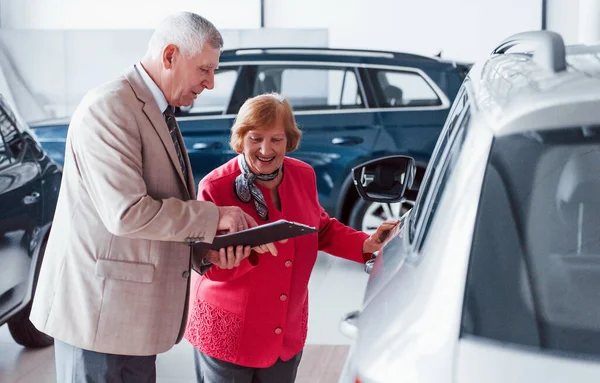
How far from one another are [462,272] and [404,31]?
767cm

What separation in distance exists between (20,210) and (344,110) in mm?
3176

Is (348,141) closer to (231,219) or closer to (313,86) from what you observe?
(313,86)

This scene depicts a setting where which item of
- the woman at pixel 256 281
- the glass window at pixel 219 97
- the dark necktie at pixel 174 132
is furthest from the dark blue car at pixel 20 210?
the glass window at pixel 219 97

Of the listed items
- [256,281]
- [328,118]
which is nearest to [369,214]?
[328,118]

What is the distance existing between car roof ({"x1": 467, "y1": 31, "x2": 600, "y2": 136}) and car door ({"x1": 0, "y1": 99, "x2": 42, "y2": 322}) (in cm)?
298

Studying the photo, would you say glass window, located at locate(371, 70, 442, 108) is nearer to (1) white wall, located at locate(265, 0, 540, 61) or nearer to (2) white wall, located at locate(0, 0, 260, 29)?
(1) white wall, located at locate(265, 0, 540, 61)

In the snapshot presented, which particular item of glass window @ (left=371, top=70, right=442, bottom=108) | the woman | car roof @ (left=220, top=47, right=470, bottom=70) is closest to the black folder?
the woman

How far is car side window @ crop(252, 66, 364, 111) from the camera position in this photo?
22.9ft

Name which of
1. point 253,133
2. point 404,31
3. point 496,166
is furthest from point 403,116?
point 496,166

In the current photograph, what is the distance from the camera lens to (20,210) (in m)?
4.38

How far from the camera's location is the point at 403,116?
22.8 feet

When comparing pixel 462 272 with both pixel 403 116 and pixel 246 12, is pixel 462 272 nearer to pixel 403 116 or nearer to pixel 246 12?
pixel 403 116

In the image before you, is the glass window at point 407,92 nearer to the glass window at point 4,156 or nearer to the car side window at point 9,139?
the car side window at point 9,139

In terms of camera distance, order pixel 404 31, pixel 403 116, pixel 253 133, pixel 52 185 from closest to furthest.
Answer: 1. pixel 253 133
2. pixel 52 185
3. pixel 403 116
4. pixel 404 31
